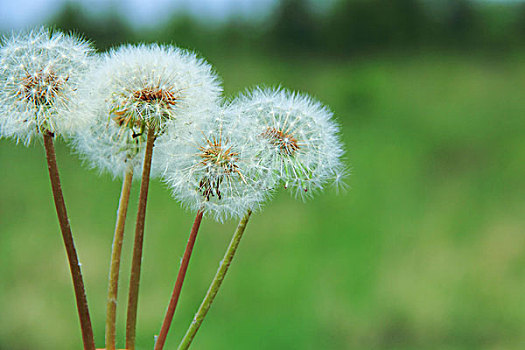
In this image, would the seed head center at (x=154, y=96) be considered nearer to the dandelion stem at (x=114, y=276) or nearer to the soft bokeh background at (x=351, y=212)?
the dandelion stem at (x=114, y=276)

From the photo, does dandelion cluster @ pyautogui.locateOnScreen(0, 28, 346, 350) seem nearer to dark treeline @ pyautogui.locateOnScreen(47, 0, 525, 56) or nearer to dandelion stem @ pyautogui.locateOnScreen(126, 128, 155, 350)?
dandelion stem @ pyautogui.locateOnScreen(126, 128, 155, 350)

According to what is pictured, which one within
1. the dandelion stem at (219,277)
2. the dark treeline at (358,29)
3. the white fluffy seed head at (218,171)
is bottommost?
the dandelion stem at (219,277)

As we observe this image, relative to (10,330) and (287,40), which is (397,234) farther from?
(10,330)

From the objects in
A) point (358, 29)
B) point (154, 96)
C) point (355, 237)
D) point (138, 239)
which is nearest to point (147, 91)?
point (154, 96)

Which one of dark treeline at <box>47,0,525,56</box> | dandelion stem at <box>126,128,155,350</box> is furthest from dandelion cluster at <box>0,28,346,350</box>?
dark treeline at <box>47,0,525,56</box>

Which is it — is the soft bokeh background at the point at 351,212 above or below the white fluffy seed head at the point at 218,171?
above

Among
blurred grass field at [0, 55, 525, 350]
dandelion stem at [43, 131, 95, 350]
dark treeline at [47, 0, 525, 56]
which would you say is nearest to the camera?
dandelion stem at [43, 131, 95, 350]

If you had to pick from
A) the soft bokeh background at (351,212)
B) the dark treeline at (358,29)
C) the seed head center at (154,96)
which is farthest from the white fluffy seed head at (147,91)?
the dark treeline at (358,29)
